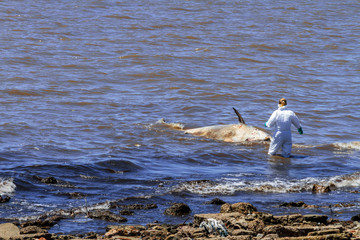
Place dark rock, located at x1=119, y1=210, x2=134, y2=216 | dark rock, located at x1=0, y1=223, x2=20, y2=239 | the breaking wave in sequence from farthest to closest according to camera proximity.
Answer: the breaking wave, dark rock, located at x1=119, y1=210, x2=134, y2=216, dark rock, located at x1=0, y1=223, x2=20, y2=239

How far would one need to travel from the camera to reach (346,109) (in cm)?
2095

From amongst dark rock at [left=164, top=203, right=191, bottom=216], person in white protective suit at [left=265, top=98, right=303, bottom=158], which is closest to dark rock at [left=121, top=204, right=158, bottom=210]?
dark rock at [left=164, top=203, right=191, bottom=216]

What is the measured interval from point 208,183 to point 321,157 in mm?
4568

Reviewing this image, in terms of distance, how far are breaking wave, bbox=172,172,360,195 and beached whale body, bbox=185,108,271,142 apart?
447 cm

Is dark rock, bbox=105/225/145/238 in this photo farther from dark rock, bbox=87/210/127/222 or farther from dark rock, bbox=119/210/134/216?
dark rock, bbox=119/210/134/216

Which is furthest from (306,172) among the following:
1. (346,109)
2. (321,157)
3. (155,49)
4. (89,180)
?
(155,49)

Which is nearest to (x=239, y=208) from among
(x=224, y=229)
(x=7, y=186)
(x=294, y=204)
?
(x=224, y=229)

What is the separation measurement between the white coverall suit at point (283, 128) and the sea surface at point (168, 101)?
318mm

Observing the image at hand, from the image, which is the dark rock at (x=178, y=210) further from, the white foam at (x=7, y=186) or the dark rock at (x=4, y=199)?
the white foam at (x=7, y=186)

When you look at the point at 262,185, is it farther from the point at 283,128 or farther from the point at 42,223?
the point at 42,223

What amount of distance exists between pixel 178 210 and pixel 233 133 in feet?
26.1

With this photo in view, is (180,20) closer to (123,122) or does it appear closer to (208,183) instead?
(123,122)

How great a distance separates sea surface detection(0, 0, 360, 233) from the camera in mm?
10445

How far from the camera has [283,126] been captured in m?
14.6
